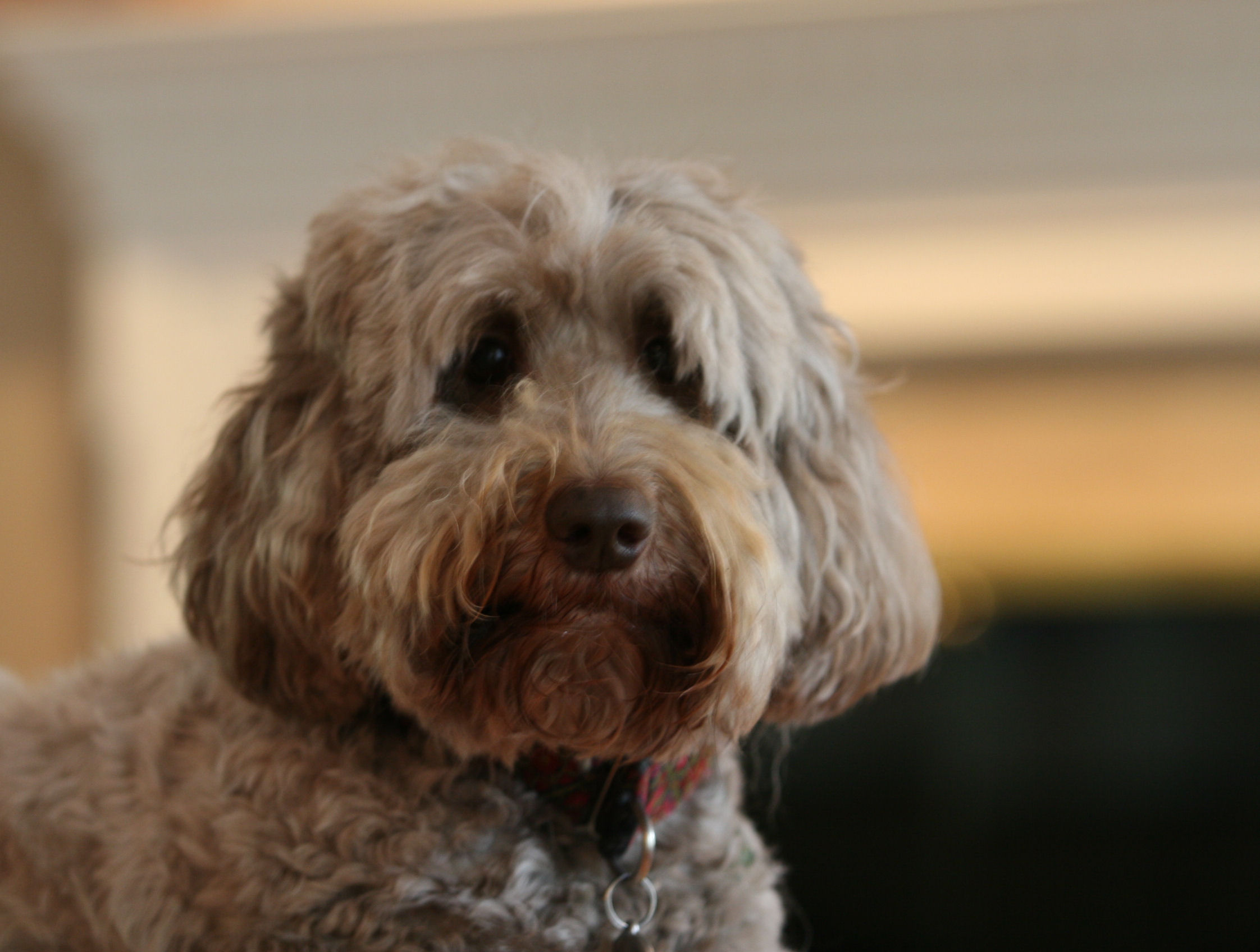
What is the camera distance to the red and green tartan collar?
1040 mm

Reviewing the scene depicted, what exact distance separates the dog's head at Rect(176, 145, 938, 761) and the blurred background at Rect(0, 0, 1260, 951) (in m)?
1.16

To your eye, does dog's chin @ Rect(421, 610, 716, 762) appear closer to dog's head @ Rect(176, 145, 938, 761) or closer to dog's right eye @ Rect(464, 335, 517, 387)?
dog's head @ Rect(176, 145, 938, 761)

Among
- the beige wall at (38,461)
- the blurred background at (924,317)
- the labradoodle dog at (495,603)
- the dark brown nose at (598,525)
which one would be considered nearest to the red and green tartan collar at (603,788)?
the labradoodle dog at (495,603)

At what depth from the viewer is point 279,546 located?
1.01 metres

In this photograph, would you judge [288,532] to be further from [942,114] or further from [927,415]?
[927,415]

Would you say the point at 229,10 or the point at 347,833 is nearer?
the point at 347,833

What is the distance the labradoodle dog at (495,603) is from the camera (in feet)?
3.08

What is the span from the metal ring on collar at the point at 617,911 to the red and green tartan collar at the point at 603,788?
28mm

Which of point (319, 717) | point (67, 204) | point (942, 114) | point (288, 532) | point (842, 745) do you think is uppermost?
point (942, 114)

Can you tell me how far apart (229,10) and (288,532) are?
188 cm

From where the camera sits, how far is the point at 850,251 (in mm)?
2678

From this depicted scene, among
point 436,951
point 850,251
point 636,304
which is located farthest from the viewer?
point 850,251

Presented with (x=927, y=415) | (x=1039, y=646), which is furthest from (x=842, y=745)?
(x=927, y=415)

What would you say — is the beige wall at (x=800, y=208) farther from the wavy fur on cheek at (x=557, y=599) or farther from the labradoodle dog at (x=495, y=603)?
the wavy fur on cheek at (x=557, y=599)
